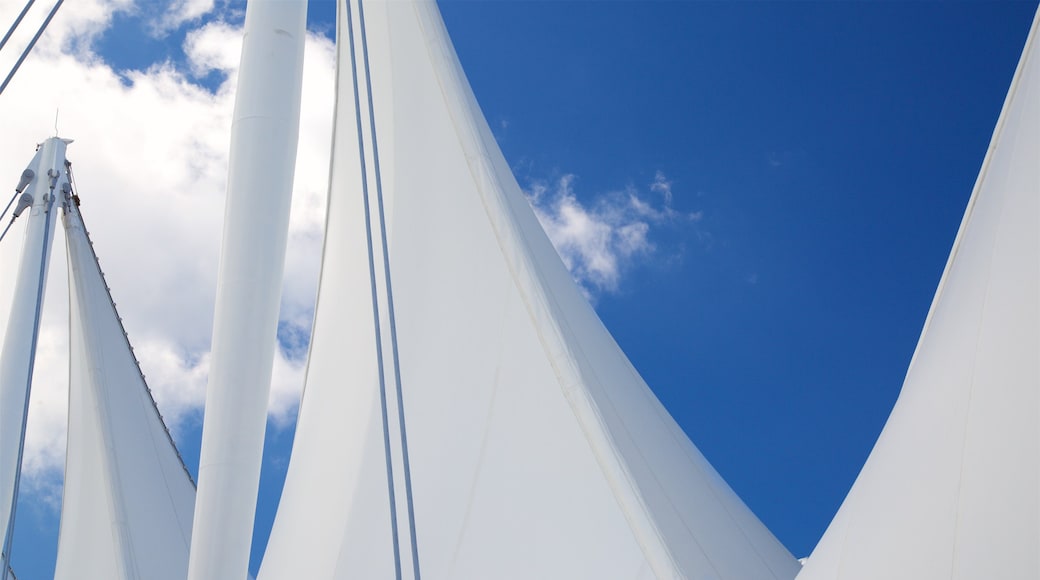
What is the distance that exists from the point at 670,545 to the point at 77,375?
10.4 m

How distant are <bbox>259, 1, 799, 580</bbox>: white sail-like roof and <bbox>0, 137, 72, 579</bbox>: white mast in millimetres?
4384

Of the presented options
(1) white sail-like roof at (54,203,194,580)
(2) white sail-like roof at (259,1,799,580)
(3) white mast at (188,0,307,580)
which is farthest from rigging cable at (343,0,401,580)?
(1) white sail-like roof at (54,203,194,580)

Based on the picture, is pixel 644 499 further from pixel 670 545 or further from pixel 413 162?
pixel 413 162

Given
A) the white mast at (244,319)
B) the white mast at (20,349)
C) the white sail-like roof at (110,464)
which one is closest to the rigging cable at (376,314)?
the white mast at (244,319)

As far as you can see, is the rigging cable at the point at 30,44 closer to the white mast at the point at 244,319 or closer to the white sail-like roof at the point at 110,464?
the white mast at the point at 244,319

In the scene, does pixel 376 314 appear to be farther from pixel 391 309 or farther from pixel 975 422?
pixel 975 422

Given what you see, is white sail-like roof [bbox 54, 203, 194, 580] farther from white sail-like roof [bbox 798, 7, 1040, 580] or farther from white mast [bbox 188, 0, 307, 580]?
white sail-like roof [bbox 798, 7, 1040, 580]

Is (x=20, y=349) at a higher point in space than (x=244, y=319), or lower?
higher

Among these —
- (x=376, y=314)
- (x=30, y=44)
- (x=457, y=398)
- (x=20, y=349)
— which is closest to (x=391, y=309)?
(x=376, y=314)

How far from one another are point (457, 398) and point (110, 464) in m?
7.98

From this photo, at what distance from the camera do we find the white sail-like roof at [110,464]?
12.0 metres

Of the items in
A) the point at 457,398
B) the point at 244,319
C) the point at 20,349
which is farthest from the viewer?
the point at 20,349

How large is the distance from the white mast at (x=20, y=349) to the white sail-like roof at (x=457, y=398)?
438 centimetres

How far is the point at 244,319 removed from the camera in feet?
15.1
